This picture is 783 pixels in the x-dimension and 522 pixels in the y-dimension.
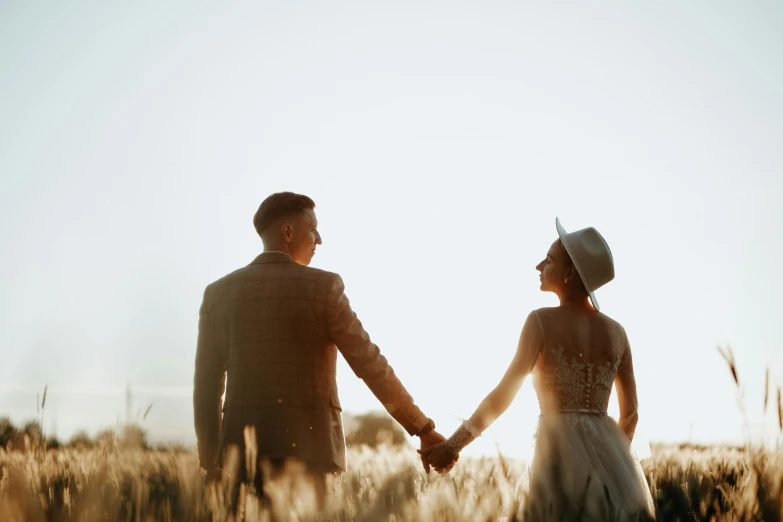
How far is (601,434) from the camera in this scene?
443 cm

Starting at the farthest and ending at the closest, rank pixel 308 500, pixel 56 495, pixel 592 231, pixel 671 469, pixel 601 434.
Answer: pixel 671 469
pixel 592 231
pixel 601 434
pixel 56 495
pixel 308 500

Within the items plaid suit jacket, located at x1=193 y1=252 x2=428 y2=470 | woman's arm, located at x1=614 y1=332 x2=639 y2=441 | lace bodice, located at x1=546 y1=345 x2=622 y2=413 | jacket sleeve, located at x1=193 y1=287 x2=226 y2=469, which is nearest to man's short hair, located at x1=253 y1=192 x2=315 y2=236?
plaid suit jacket, located at x1=193 y1=252 x2=428 y2=470

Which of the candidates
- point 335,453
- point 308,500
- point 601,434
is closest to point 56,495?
point 335,453

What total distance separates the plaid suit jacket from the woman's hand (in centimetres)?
62

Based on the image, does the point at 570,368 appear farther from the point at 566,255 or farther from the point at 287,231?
the point at 287,231

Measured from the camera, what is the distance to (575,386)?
4.49m

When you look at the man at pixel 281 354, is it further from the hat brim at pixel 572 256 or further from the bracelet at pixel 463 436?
the hat brim at pixel 572 256

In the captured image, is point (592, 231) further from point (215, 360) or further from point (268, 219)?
point (215, 360)

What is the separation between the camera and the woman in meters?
4.27

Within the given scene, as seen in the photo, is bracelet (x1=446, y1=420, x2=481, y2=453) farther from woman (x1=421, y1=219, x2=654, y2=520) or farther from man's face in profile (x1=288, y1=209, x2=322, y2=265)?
man's face in profile (x1=288, y1=209, x2=322, y2=265)

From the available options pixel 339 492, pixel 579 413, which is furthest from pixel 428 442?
pixel 339 492

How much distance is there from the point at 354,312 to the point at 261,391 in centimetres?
78

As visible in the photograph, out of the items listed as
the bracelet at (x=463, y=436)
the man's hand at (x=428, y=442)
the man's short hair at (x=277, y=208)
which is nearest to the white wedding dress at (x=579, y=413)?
the bracelet at (x=463, y=436)

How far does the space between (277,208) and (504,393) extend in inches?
73.3
